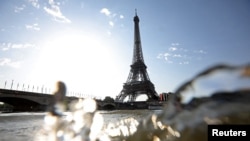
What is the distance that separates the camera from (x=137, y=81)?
75.6 metres

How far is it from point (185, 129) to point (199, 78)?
33.7 inches

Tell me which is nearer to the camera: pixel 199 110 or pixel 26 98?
pixel 199 110

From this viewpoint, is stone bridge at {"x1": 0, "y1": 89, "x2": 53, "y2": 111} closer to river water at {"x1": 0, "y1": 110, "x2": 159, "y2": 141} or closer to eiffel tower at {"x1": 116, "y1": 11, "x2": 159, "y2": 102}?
river water at {"x1": 0, "y1": 110, "x2": 159, "y2": 141}

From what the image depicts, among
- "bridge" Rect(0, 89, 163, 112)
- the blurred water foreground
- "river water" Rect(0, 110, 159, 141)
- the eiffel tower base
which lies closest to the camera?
the blurred water foreground

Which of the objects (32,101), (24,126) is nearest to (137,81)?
(32,101)

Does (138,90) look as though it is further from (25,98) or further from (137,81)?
(25,98)

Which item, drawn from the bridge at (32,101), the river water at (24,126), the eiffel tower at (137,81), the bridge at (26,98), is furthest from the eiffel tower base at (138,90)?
the river water at (24,126)

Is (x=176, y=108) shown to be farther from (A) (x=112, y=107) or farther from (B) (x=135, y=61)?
(A) (x=112, y=107)

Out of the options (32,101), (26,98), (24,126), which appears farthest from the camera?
(32,101)

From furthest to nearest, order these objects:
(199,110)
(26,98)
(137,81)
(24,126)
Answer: (137,81) < (26,98) < (24,126) < (199,110)

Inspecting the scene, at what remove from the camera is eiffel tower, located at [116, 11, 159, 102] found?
74688mm

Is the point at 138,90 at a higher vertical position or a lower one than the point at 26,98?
higher

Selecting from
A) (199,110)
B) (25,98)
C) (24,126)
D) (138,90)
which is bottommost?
(24,126)

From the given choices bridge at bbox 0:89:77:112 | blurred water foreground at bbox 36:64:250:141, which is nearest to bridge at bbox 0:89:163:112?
bridge at bbox 0:89:77:112
